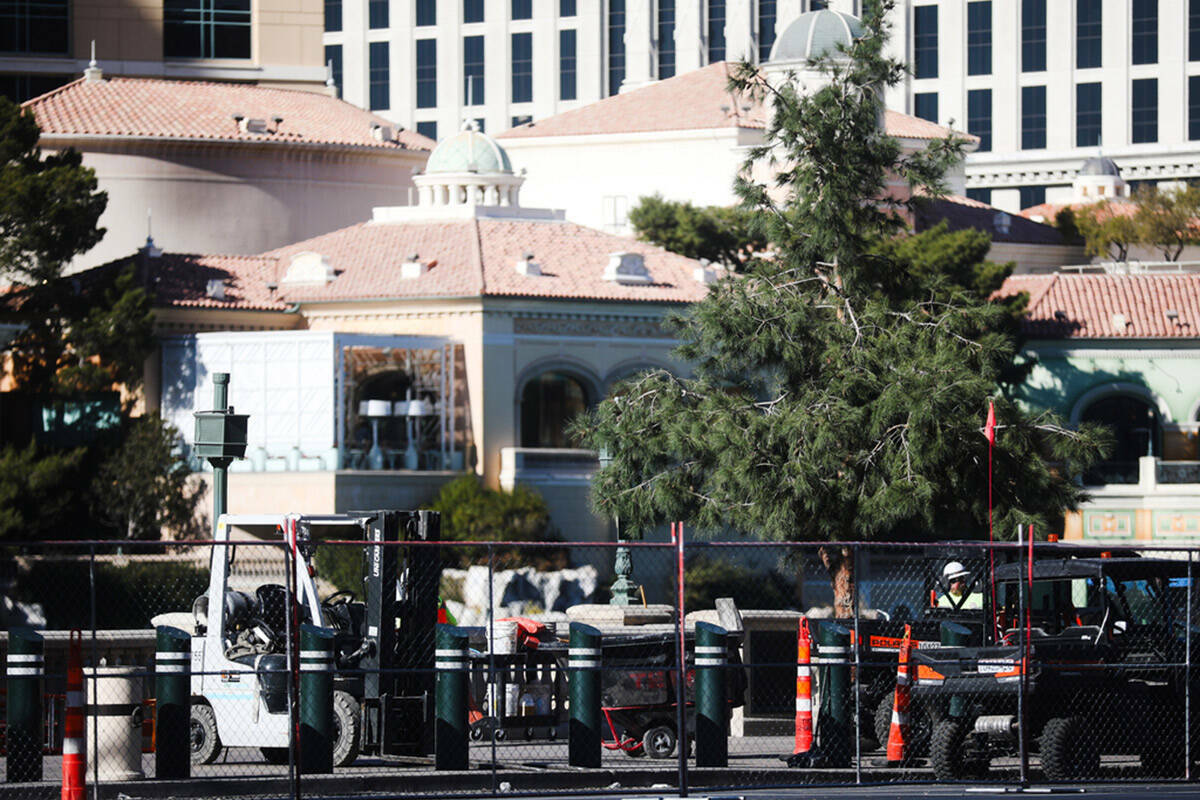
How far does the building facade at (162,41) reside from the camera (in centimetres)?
6988

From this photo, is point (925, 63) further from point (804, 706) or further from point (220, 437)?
point (804, 706)

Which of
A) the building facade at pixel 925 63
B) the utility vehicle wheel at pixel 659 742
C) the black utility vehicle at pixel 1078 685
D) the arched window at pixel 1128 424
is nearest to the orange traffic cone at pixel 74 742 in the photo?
the utility vehicle wheel at pixel 659 742

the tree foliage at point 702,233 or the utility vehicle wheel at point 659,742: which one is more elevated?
the tree foliage at point 702,233

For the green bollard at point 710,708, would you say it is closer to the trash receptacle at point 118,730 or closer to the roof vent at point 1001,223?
the trash receptacle at point 118,730

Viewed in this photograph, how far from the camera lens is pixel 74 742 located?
16312mm

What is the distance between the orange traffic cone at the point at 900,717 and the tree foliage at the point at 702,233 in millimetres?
43469

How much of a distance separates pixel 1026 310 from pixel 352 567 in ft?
76.7

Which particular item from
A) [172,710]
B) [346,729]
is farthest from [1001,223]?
[172,710]

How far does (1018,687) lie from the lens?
728 inches

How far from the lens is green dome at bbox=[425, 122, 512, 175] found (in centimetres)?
5953

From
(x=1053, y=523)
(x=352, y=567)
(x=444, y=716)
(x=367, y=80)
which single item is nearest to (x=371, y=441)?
(x=352, y=567)

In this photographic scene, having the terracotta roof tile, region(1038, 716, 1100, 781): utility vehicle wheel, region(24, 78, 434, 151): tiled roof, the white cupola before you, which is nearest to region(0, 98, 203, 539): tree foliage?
the terracotta roof tile

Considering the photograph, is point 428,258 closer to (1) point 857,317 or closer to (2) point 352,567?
(2) point 352,567

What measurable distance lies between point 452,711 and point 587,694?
1223 millimetres
